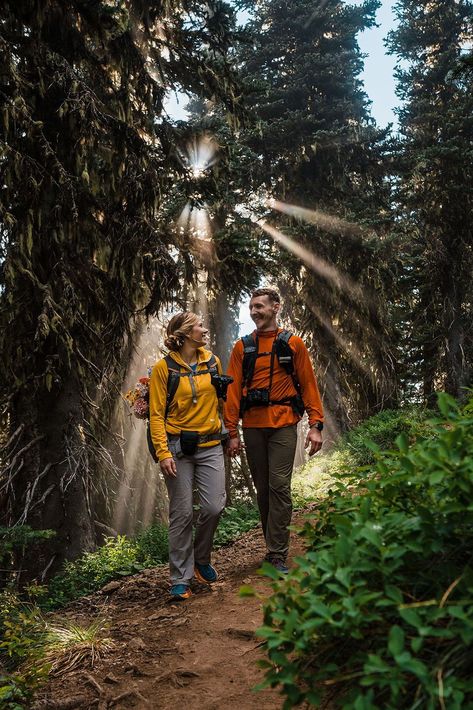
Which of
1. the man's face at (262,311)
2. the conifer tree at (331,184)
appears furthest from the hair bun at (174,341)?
the conifer tree at (331,184)

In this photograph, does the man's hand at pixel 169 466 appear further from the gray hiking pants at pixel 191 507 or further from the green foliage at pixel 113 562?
the green foliage at pixel 113 562

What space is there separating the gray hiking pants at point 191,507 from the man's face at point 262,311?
48.3 inches

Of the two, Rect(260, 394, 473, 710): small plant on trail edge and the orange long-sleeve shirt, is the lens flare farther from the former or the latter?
Rect(260, 394, 473, 710): small plant on trail edge

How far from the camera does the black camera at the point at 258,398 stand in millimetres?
5371

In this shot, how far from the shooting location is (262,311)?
5484 mm

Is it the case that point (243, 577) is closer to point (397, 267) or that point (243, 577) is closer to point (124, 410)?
point (124, 410)

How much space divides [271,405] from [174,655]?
7.37 ft

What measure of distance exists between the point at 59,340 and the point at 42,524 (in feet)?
7.60

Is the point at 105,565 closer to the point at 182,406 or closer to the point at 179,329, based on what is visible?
the point at 182,406

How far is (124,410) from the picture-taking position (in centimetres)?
1013

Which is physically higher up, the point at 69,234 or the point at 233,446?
the point at 69,234

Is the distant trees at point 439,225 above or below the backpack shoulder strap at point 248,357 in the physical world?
above

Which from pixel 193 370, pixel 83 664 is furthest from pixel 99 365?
pixel 83 664

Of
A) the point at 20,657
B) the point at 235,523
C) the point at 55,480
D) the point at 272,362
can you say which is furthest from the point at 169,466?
the point at 235,523
